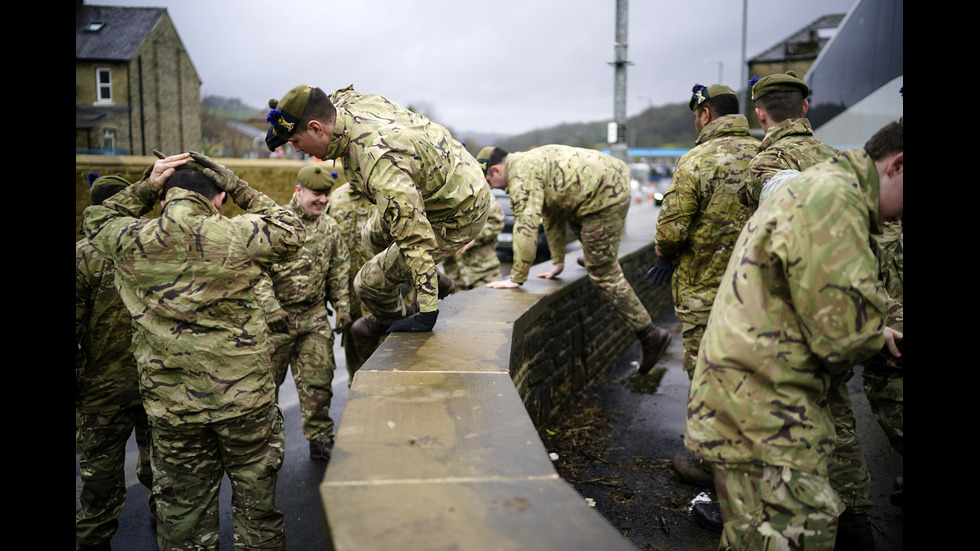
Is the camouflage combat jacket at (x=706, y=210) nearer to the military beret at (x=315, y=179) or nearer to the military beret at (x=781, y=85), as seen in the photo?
the military beret at (x=781, y=85)

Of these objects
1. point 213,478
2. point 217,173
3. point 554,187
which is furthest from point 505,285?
point 213,478

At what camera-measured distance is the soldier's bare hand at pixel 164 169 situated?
306 cm

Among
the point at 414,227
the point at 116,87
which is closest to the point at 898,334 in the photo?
the point at 414,227

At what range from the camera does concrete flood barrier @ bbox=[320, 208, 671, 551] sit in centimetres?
157

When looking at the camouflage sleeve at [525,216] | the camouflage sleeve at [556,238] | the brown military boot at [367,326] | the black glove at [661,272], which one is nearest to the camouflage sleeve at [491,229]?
the camouflage sleeve at [556,238]

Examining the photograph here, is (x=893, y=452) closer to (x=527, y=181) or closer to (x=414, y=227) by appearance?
(x=527, y=181)

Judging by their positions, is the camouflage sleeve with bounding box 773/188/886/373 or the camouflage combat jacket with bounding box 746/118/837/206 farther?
the camouflage combat jacket with bounding box 746/118/837/206

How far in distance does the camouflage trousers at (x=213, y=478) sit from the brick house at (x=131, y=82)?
34.1 metres

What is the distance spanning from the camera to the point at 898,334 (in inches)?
116

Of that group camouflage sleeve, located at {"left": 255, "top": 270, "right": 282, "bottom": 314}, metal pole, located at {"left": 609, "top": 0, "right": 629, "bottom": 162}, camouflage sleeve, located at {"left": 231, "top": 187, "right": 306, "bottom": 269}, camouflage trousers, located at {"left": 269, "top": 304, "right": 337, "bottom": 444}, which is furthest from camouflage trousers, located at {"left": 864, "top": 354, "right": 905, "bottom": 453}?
metal pole, located at {"left": 609, "top": 0, "right": 629, "bottom": 162}

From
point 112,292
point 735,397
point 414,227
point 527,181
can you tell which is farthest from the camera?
point 527,181

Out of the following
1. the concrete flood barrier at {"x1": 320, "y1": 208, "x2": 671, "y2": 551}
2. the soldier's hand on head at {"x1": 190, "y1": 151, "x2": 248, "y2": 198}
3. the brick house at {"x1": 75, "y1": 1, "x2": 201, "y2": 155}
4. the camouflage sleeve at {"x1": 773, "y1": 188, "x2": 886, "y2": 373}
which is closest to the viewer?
the concrete flood barrier at {"x1": 320, "y1": 208, "x2": 671, "y2": 551}

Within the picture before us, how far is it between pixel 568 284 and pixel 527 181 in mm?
1031

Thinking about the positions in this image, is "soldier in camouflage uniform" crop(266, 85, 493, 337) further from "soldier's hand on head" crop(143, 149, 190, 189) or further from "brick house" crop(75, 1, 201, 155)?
"brick house" crop(75, 1, 201, 155)
